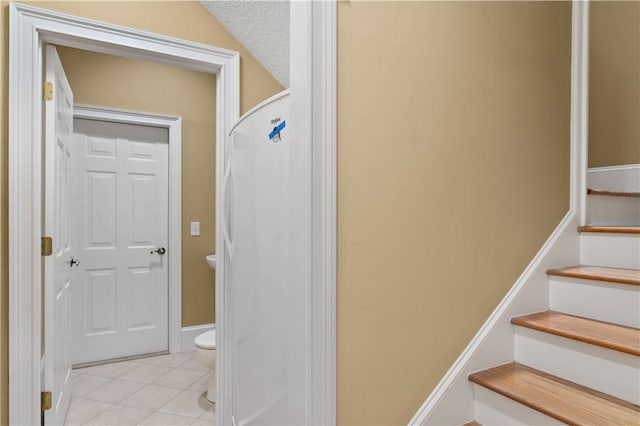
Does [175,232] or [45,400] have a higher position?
[175,232]

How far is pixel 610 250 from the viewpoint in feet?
5.55

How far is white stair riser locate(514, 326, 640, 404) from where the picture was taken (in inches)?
47.8

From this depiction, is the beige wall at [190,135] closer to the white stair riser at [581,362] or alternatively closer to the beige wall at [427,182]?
the beige wall at [427,182]

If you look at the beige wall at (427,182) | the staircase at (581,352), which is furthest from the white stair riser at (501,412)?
the beige wall at (427,182)

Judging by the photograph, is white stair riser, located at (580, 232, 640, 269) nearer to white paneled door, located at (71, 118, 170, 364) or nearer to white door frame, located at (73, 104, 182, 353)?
white door frame, located at (73, 104, 182, 353)

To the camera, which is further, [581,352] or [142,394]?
[142,394]

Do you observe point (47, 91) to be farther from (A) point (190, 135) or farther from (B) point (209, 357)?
(B) point (209, 357)

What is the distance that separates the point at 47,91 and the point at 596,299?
2.67 m

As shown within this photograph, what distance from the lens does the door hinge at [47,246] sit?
1.81 metres

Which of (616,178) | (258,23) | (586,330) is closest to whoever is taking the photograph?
(586,330)

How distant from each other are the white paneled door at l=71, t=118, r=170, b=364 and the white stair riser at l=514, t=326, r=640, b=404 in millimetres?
2960

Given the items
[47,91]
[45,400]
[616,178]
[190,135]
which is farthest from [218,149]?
[616,178]

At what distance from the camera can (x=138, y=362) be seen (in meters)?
3.14

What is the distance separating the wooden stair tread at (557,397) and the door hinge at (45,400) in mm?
1978
